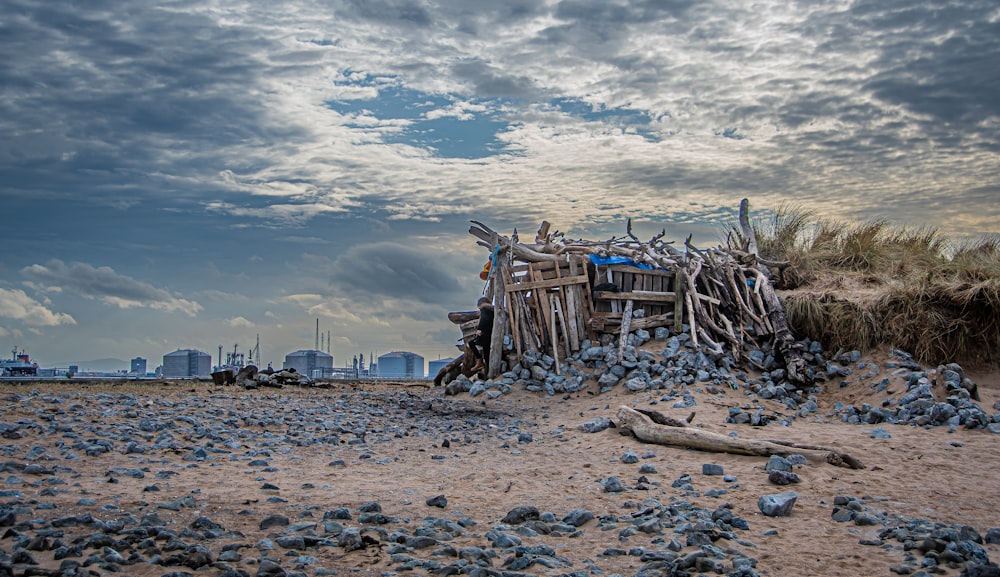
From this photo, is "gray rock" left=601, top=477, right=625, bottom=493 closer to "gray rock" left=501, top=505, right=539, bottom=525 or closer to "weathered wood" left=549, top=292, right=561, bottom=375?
"gray rock" left=501, top=505, right=539, bottom=525

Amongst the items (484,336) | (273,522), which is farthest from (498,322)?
(273,522)

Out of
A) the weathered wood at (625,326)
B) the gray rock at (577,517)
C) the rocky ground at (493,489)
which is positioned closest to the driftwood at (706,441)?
the rocky ground at (493,489)

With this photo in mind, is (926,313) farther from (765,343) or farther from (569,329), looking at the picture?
(569,329)

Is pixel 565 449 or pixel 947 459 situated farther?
pixel 565 449

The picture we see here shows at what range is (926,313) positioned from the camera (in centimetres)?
1429

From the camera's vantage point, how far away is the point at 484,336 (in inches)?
687

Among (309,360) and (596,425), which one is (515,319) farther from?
(309,360)

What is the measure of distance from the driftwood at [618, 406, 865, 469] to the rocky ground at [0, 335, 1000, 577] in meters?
0.14

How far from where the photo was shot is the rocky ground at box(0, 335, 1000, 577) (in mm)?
5023

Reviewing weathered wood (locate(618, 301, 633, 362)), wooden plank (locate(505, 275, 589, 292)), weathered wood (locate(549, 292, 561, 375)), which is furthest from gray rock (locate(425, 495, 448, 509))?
wooden plank (locate(505, 275, 589, 292))

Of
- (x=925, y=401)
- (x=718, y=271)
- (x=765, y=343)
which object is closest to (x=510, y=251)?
(x=718, y=271)

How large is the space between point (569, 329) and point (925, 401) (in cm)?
710

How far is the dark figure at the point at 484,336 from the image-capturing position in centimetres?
1739

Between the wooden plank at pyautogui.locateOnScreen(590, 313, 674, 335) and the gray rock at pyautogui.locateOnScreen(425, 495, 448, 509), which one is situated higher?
the wooden plank at pyautogui.locateOnScreen(590, 313, 674, 335)
